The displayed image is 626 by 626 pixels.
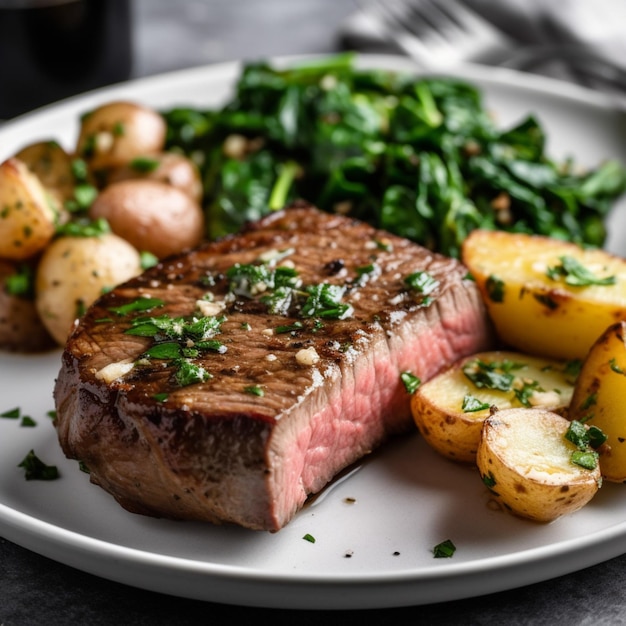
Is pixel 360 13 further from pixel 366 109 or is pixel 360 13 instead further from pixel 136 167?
pixel 136 167

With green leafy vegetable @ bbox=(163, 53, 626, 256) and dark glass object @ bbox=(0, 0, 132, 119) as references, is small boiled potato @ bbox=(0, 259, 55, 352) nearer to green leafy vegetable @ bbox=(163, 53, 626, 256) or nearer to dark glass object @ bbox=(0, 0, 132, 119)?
green leafy vegetable @ bbox=(163, 53, 626, 256)

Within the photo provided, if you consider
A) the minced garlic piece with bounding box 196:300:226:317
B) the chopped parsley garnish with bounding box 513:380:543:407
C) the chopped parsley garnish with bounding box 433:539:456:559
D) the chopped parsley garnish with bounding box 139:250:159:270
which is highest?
the minced garlic piece with bounding box 196:300:226:317

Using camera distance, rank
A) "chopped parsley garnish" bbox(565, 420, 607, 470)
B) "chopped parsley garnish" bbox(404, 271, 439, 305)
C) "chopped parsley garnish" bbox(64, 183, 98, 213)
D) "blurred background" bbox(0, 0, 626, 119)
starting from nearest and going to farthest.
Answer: "chopped parsley garnish" bbox(565, 420, 607, 470) < "chopped parsley garnish" bbox(404, 271, 439, 305) < "chopped parsley garnish" bbox(64, 183, 98, 213) < "blurred background" bbox(0, 0, 626, 119)

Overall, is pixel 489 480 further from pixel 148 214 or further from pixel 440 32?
pixel 440 32

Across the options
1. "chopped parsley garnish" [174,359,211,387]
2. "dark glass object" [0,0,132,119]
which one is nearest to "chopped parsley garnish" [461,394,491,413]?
"chopped parsley garnish" [174,359,211,387]

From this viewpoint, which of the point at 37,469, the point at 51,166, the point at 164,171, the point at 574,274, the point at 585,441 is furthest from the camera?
the point at 164,171

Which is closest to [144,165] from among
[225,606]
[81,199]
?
[81,199]
